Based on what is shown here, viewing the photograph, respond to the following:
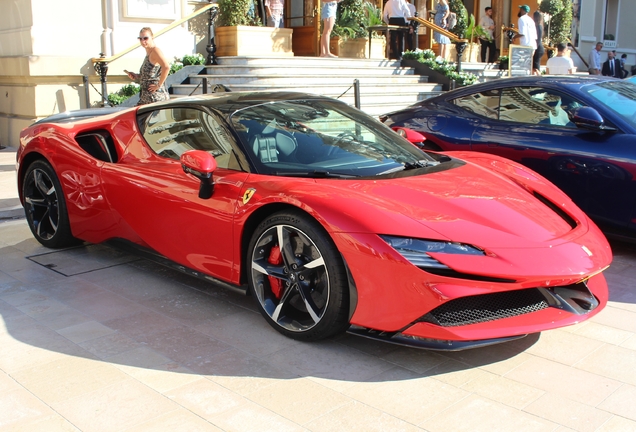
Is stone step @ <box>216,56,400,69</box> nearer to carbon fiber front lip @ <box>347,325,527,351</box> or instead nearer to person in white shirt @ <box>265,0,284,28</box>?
person in white shirt @ <box>265,0,284,28</box>

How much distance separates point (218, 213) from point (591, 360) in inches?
83.8

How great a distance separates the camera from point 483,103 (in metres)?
6.46

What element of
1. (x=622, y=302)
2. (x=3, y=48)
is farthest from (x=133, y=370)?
(x=3, y=48)

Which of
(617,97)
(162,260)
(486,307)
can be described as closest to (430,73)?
(617,97)

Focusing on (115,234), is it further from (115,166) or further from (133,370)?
(133,370)

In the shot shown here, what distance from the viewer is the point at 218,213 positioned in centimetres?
403

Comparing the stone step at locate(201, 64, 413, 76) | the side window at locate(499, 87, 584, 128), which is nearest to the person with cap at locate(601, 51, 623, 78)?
the stone step at locate(201, 64, 413, 76)

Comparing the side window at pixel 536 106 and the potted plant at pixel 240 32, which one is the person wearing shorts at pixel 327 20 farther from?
the side window at pixel 536 106

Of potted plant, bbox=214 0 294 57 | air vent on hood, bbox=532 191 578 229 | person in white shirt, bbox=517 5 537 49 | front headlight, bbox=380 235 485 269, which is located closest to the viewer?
front headlight, bbox=380 235 485 269

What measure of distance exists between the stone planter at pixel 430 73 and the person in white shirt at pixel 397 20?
1.76ft

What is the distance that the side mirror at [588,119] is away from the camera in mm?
5477

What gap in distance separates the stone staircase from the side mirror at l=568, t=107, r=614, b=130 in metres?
6.20

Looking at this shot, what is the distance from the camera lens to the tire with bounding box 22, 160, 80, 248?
5363 mm

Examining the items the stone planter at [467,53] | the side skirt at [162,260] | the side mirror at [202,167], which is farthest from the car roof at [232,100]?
the stone planter at [467,53]
